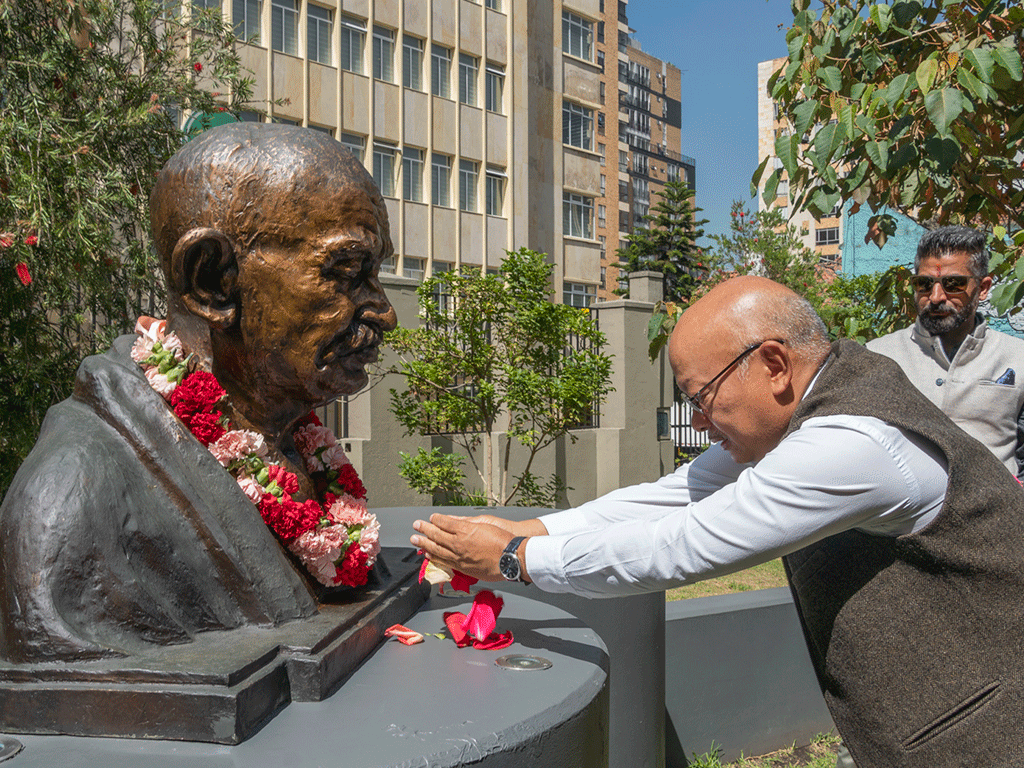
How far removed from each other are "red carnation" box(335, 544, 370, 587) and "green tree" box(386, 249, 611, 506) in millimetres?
6325

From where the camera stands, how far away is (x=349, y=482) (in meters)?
2.49

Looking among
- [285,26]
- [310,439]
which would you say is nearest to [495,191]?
[285,26]

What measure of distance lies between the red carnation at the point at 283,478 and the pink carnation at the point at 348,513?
0.15 m

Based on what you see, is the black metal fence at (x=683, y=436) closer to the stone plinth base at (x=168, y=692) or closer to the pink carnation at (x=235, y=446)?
the pink carnation at (x=235, y=446)

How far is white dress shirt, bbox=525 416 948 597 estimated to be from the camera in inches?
71.2

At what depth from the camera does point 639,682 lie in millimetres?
3521

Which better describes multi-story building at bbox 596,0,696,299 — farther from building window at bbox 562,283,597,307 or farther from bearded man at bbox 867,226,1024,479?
bearded man at bbox 867,226,1024,479

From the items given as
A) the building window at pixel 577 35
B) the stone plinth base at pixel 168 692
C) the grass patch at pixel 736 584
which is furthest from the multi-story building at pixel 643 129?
the stone plinth base at pixel 168 692

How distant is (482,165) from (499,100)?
186cm

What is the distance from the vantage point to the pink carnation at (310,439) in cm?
250

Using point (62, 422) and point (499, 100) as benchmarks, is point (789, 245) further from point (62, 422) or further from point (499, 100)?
point (62, 422)

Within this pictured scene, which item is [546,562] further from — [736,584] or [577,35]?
[577,35]

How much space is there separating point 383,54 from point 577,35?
6.99 m

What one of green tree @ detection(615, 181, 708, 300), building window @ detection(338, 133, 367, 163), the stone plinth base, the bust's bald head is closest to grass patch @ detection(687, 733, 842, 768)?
the stone plinth base
